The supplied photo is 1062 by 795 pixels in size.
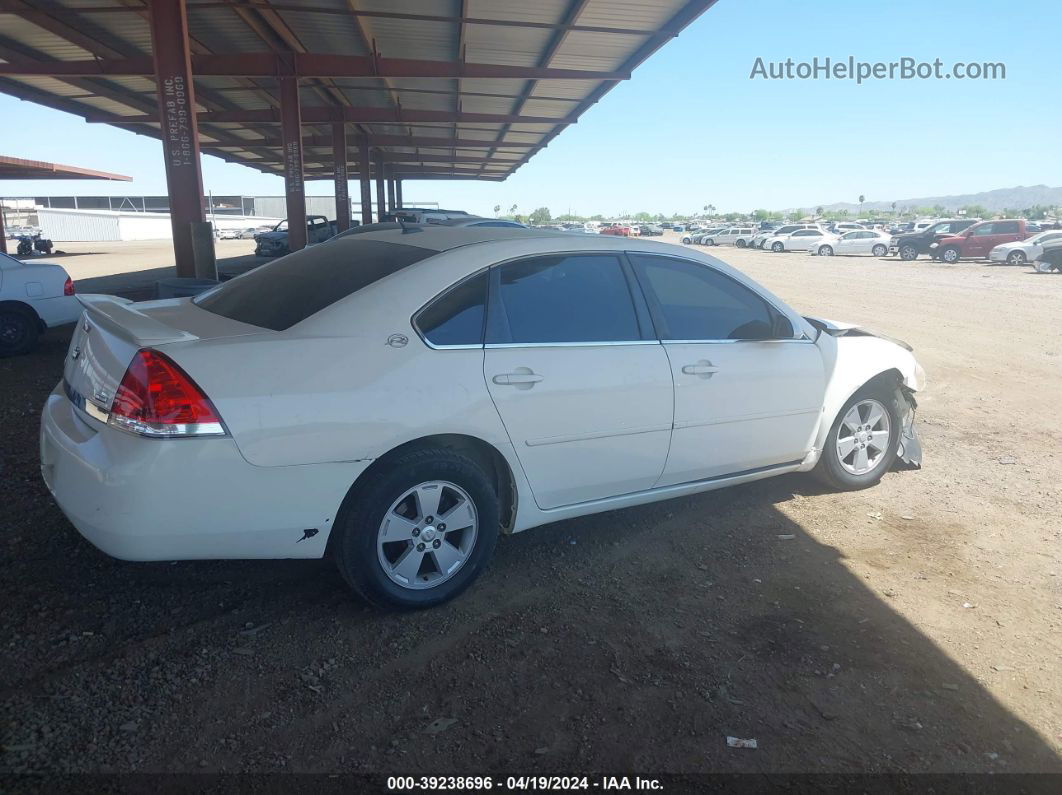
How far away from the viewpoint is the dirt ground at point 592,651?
8.53 feet

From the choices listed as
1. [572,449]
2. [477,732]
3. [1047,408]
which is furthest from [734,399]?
[1047,408]

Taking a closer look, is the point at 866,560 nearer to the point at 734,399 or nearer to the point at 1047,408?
the point at 734,399

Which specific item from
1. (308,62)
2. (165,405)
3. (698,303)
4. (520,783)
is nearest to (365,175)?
(308,62)

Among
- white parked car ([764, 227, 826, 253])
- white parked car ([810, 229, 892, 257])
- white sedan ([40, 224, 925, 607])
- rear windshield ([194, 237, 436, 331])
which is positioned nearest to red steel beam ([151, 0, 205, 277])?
rear windshield ([194, 237, 436, 331])

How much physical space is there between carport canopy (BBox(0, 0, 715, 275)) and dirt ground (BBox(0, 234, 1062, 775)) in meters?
8.47

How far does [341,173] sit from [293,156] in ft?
25.4

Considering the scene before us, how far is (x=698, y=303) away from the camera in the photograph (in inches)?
174

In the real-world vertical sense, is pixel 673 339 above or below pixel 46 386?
above

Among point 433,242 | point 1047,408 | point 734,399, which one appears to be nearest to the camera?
point 433,242

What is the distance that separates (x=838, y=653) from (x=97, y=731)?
2814 millimetres

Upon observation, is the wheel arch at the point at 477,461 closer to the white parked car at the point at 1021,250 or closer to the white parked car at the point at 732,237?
the white parked car at the point at 1021,250

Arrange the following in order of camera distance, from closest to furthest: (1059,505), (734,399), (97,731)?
(97,731)
(734,399)
(1059,505)

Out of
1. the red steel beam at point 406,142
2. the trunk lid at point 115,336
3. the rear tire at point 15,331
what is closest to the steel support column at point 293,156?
the rear tire at point 15,331

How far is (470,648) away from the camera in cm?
317
